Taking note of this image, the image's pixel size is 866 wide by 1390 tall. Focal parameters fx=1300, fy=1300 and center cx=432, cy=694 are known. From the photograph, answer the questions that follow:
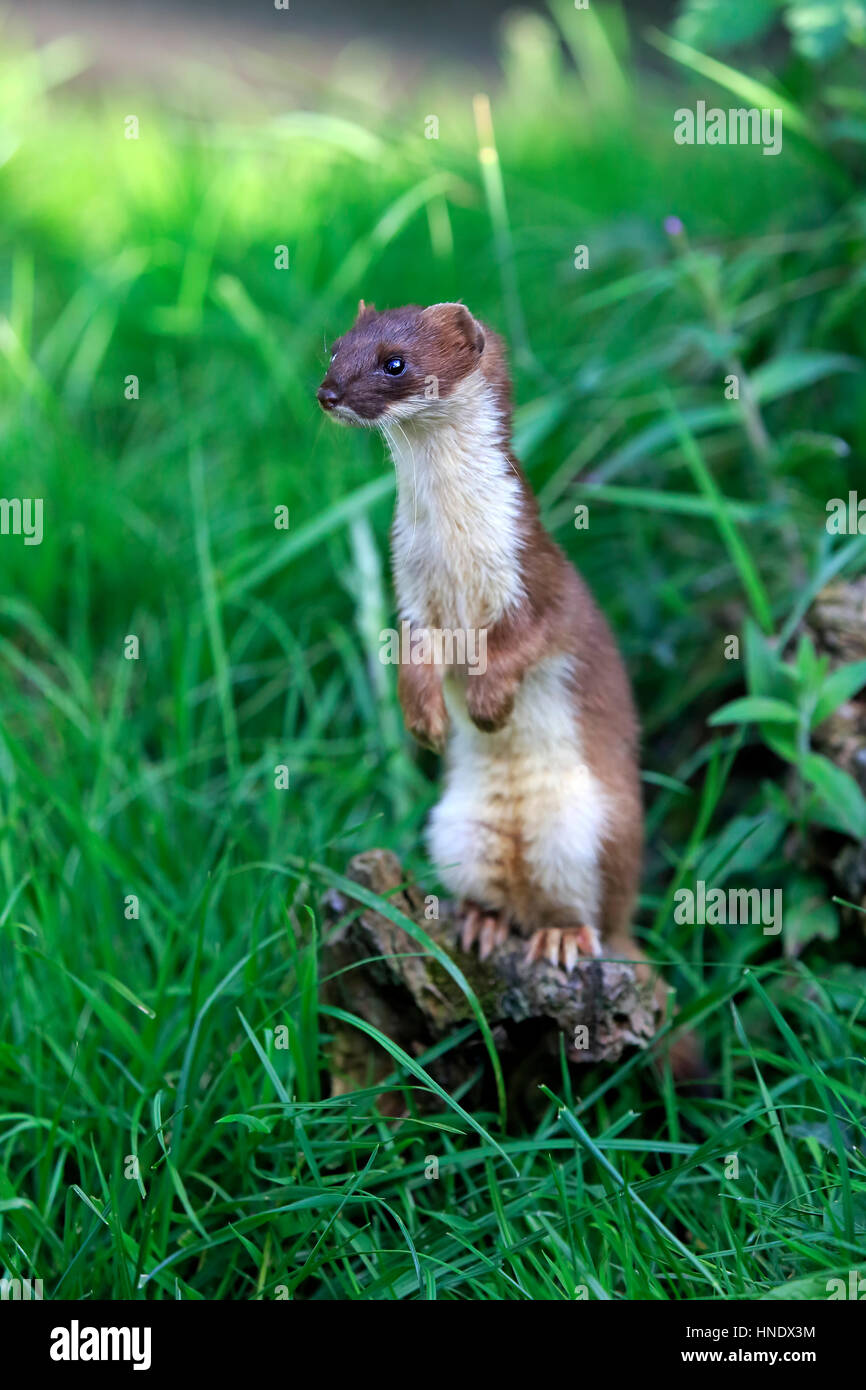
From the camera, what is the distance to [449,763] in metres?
2.66

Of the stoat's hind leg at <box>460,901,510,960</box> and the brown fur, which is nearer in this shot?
the brown fur

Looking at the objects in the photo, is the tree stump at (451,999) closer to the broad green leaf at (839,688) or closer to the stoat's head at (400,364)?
Answer: the broad green leaf at (839,688)

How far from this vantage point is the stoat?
2268 millimetres

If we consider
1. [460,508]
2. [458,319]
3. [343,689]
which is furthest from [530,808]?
[343,689]

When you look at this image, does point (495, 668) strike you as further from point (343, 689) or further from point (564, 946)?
point (343, 689)

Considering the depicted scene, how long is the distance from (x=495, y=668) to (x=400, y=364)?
0.56 m

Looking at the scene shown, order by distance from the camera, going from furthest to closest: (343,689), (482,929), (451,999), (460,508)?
(343,689), (482,929), (451,999), (460,508)

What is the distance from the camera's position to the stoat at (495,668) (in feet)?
7.44

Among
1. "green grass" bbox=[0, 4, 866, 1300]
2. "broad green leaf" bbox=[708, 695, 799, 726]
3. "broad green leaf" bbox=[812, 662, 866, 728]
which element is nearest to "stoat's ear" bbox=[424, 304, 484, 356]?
"green grass" bbox=[0, 4, 866, 1300]

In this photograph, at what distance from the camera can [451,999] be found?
2.50 m

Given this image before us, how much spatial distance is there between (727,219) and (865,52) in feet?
2.68

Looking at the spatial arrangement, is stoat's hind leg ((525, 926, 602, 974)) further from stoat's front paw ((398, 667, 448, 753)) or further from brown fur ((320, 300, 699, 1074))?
stoat's front paw ((398, 667, 448, 753))

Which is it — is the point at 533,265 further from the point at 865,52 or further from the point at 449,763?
the point at 449,763
